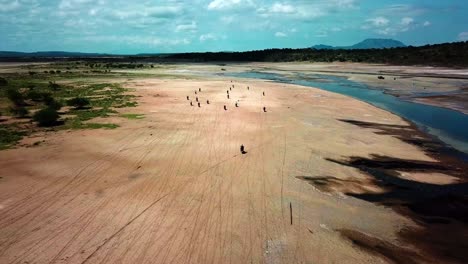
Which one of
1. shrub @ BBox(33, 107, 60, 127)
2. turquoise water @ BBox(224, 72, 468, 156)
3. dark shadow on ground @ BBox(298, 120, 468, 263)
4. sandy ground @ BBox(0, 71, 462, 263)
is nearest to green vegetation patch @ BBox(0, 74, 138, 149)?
shrub @ BBox(33, 107, 60, 127)

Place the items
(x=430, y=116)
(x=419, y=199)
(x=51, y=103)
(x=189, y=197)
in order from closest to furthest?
(x=189, y=197)
(x=419, y=199)
(x=430, y=116)
(x=51, y=103)

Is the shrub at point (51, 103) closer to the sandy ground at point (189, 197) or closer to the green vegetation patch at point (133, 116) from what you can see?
the green vegetation patch at point (133, 116)

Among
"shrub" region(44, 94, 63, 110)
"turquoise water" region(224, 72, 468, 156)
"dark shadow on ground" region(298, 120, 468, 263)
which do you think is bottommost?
"dark shadow on ground" region(298, 120, 468, 263)

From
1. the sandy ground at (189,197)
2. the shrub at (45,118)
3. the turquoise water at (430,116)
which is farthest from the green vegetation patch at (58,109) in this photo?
the turquoise water at (430,116)

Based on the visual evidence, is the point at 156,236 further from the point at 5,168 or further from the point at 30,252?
the point at 5,168

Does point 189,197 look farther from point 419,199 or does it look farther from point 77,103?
point 77,103

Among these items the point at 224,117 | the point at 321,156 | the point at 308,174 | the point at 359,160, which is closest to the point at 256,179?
the point at 308,174

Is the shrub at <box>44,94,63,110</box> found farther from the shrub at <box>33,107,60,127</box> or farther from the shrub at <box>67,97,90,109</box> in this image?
the shrub at <box>33,107,60,127</box>

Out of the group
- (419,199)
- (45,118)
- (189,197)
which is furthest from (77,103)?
(419,199)
